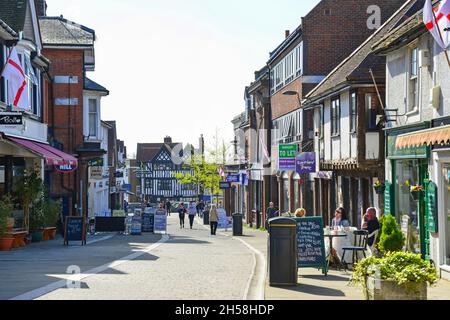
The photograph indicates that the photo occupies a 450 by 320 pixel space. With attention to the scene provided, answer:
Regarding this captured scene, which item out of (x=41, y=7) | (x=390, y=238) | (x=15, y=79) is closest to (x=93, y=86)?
(x=41, y=7)

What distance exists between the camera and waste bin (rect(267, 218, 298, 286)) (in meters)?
15.4

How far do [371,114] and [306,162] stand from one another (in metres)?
8.05

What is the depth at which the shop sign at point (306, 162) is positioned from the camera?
3344cm

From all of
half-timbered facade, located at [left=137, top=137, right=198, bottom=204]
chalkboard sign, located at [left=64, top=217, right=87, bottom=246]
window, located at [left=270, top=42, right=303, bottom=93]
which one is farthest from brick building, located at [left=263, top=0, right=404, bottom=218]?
half-timbered facade, located at [left=137, top=137, right=198, bottom=204]

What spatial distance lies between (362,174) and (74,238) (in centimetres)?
1033

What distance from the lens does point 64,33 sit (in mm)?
42375

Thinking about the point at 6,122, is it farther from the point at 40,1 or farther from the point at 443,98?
the point at 40,1

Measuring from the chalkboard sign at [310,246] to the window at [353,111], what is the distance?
861cm

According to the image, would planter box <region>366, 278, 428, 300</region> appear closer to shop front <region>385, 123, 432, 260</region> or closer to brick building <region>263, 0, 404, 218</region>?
shop front <region>385, 123, 432, 260</region>

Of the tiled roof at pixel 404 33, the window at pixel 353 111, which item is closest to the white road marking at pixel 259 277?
the window at pixel 353 111

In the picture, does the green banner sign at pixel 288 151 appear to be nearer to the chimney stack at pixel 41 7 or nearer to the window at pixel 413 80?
the window at pixel 413 80

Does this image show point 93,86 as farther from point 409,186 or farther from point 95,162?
point 409,186
